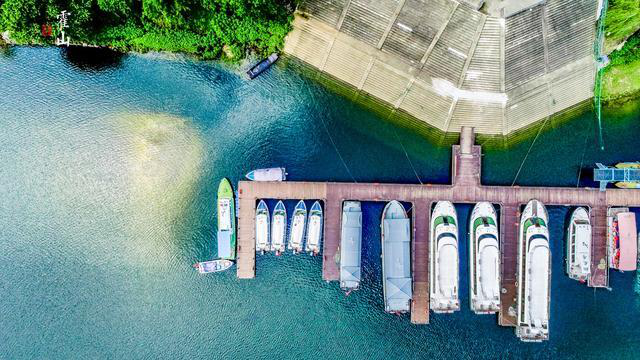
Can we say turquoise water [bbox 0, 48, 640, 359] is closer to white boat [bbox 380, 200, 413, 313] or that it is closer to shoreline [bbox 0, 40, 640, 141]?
shoreline [bbox 0, 40, 640, 141]

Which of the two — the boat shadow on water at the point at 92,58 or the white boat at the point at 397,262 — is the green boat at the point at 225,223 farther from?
the boat shadow on water at the point at 92,58

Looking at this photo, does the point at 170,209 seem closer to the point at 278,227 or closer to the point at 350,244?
the point at 278,227

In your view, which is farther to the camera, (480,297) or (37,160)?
(37,160)

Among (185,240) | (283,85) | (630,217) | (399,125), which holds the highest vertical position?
(283,85)

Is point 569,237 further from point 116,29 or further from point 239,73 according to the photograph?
point 116,29

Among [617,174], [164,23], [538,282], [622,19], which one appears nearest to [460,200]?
[538,282]

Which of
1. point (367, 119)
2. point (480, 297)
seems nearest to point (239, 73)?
point (367, 119)

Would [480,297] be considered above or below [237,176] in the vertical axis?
below
